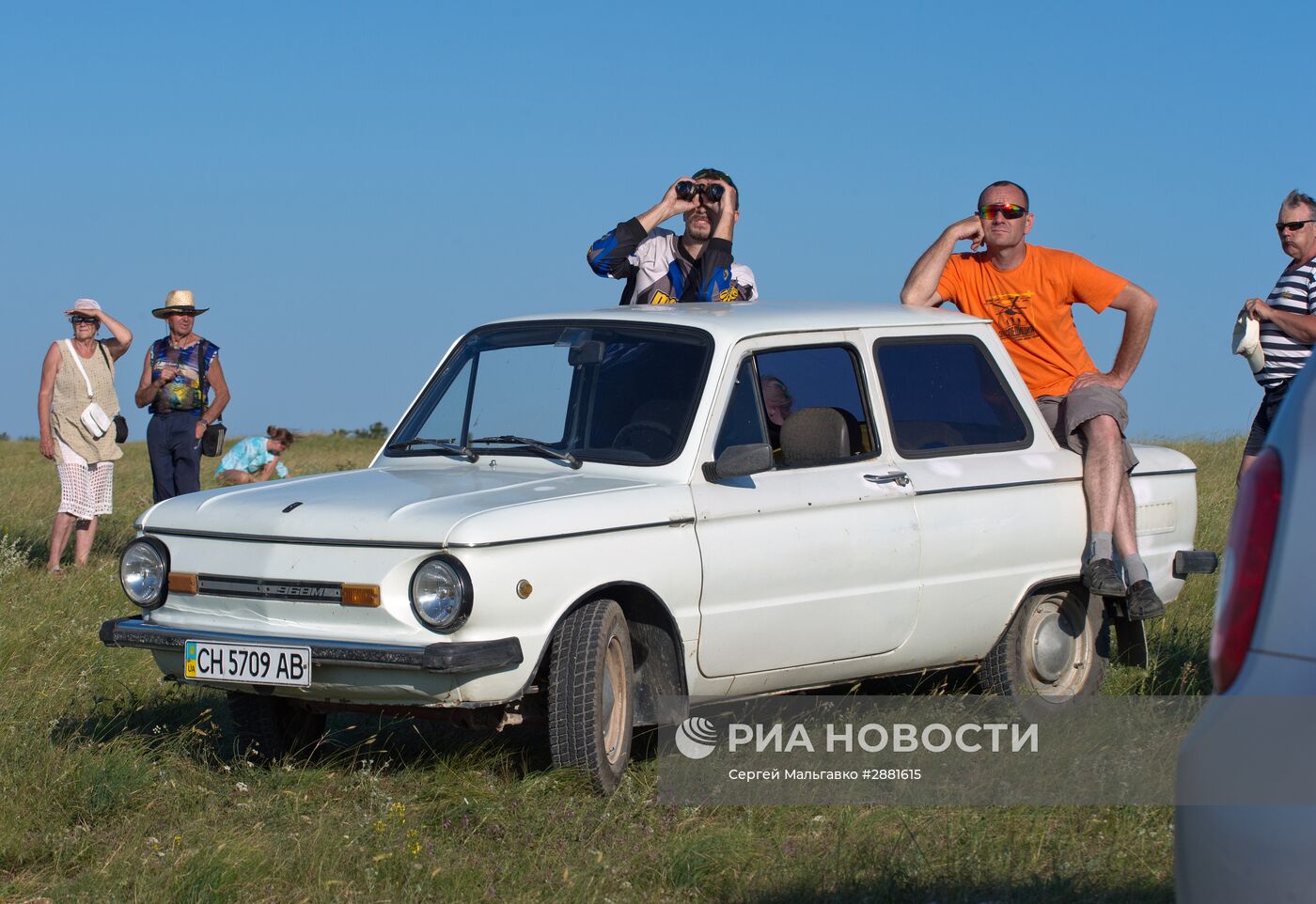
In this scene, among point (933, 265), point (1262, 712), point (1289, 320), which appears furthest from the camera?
point (1289, 320)

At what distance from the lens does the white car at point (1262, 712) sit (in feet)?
8.43

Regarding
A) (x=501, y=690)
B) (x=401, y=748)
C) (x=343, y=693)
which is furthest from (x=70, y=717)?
(x=501, y=690)

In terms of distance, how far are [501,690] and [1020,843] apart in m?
1.70

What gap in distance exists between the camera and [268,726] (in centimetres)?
636

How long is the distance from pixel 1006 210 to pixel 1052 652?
6.89 feet

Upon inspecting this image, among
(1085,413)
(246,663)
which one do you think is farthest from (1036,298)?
(246,663)

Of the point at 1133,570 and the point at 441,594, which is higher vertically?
the point at 441,594

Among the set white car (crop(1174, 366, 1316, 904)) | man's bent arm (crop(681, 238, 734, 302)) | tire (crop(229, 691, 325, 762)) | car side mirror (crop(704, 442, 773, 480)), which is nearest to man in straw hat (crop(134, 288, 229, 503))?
man's bent arm (crop(681, 238, 734, 302))

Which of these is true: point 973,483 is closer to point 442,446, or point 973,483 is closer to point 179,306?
point 442,446

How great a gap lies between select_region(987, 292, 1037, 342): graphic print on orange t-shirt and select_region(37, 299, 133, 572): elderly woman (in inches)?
265

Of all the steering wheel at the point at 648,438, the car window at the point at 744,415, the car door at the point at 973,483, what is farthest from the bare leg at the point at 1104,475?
the steering wheel at the point at 648,438

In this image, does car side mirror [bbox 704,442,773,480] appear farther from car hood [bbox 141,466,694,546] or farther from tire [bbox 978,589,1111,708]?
tire [bbox 978,589,1111,708]

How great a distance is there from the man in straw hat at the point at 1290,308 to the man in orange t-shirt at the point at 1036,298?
3.09ft

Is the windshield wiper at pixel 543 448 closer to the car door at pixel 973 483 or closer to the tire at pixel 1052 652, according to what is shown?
the car door at pixel 973 483
